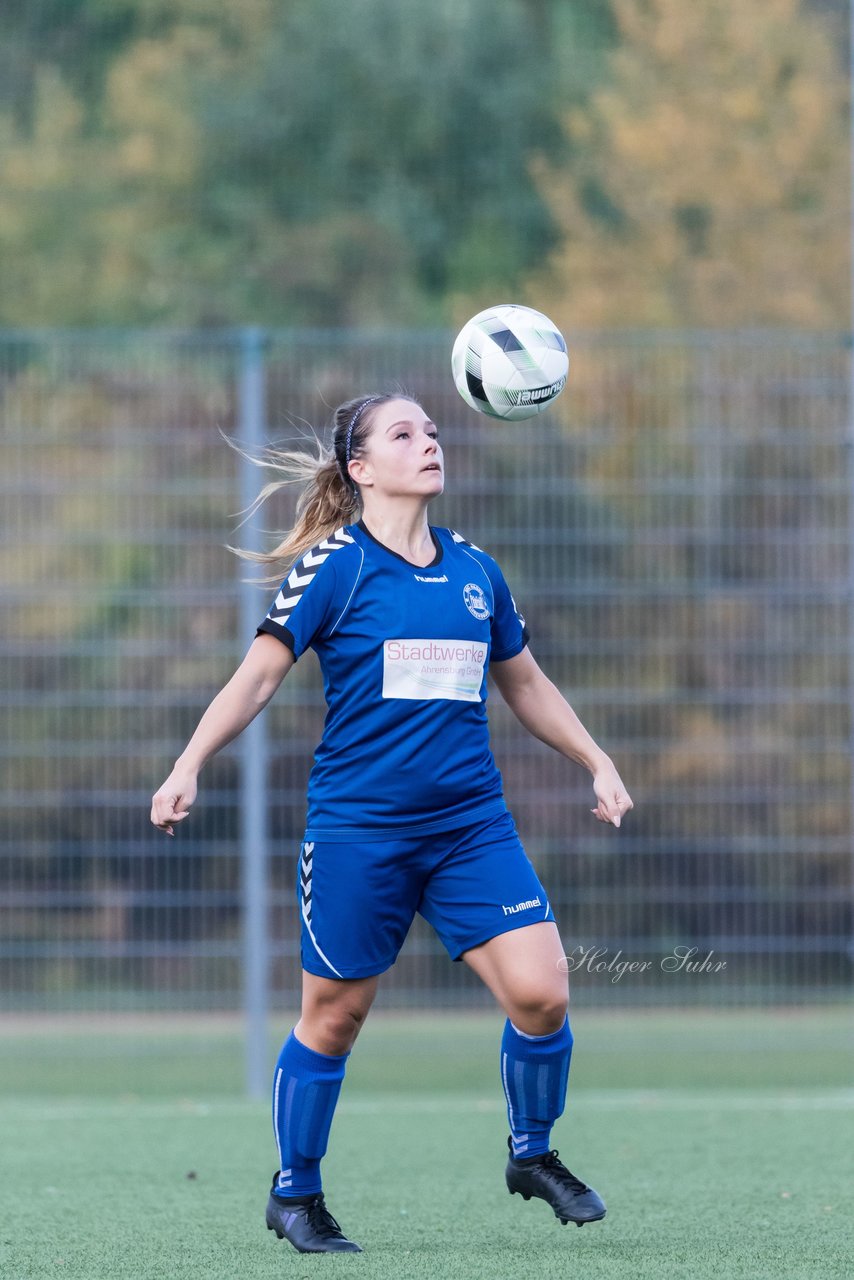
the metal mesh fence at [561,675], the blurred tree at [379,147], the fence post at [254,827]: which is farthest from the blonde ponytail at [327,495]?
the blurred tree at [379,147]

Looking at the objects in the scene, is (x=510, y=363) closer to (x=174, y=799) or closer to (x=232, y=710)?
(x=232, y=710)

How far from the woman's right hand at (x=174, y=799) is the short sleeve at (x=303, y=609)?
410 millimetres

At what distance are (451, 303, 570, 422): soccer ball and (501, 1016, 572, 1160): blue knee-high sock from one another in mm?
1521

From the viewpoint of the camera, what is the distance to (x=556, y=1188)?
452cm

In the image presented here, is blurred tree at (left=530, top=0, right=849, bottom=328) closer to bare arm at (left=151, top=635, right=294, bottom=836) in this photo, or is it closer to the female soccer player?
the female soccer player

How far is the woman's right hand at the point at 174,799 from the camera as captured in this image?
424 centimetres

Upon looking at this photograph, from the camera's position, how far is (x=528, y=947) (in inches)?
175

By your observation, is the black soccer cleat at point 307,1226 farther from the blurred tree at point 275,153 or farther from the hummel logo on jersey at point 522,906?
the blurred tree at point 275,153

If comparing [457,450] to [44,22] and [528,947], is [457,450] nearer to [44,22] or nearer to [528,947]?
[528,947]

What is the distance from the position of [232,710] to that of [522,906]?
2.60 ft

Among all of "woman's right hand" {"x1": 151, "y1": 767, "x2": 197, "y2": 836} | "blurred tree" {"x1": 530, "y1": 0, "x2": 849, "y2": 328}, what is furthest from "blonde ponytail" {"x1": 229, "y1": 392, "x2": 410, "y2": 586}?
"blurred tree" {"x1": 530, "y1": 0, "x2": 849, "y2": 328}

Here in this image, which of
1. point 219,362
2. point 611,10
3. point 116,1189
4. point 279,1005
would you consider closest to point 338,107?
point 611,10

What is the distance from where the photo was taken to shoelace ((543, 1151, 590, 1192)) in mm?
4539

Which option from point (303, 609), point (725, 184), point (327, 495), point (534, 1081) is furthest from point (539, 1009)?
point (725, 184)
